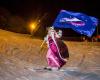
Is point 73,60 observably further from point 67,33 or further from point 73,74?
point 67,33

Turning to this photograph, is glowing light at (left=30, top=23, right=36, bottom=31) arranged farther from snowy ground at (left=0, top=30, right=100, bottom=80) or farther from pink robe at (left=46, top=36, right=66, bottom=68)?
pink robe at (left=46, top=36, right=66, bottom=68)

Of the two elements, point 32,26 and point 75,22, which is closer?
point 75,22

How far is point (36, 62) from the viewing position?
13.0 metres

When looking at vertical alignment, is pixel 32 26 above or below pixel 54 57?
below

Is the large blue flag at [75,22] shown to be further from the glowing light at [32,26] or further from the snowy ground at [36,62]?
the glowing light at [32,26]

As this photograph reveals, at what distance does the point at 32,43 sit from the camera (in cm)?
1681

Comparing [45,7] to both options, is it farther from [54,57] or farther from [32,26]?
[54,57]

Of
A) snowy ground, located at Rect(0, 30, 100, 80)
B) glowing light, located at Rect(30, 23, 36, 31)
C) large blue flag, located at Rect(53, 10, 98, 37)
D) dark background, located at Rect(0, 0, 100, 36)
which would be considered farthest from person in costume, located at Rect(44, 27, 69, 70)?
dark background, located at Rect(0, 0, 100, 36)

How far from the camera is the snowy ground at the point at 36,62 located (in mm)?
10430

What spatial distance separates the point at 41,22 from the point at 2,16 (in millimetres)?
3042

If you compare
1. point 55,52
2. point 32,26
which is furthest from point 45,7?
point 55,52

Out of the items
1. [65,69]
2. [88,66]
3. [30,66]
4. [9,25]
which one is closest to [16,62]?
[30,66]

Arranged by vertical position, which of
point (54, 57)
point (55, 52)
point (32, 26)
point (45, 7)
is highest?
point (45, 7)

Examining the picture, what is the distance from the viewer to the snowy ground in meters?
10.4
